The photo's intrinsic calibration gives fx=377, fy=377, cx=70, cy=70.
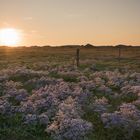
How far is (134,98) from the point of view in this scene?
18.8 metres

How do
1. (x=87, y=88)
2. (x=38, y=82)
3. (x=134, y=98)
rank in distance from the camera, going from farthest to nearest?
(x=38, y=82)
(x=87, y=88)
(x=134, y=98)

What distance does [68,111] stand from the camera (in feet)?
46.3

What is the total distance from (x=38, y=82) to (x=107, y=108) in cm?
671

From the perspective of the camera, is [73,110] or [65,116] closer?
[65,116]

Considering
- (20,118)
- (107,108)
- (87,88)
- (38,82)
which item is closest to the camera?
(20,118)

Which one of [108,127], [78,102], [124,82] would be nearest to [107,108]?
[78,102]

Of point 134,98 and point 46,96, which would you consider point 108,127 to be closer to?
point 46,96

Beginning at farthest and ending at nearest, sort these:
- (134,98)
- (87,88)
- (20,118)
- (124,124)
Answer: (87,88), (134,98), (20,118), (124,124)

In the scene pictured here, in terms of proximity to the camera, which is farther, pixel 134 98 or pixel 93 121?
pixel 134 98

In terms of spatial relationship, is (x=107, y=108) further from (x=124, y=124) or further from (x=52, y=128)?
(x=52, y=128)

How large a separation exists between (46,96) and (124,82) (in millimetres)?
6884

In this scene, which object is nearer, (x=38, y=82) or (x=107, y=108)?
(x=107, y=108)

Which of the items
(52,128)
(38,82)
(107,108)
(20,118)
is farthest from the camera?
(38,82)

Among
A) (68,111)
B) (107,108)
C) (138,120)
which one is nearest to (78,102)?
(107,108)
